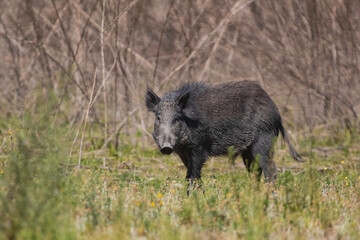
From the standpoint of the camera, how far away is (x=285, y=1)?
8.57 metres

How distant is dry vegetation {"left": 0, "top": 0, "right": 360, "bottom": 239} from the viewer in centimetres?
363

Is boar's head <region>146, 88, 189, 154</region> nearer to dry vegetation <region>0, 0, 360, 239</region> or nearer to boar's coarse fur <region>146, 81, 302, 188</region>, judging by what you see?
boar's coarse fur <region>146, 81, 302, 188</region>

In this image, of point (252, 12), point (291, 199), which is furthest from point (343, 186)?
point (252, 12)

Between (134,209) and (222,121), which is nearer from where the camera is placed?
(134,209)

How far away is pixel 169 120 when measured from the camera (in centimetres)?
593

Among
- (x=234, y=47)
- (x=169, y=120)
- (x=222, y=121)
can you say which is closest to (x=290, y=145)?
(x=222, y=121)

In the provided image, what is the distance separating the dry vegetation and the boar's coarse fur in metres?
0.39

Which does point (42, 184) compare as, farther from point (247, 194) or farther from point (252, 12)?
point (252, 12)

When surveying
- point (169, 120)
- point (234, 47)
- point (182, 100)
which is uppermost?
point (234, 47)

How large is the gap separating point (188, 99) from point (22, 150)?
2915 millimetres

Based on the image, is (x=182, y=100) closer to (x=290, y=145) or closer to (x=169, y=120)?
(x=169, y=120)

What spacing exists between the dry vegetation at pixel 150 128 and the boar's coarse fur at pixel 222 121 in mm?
394

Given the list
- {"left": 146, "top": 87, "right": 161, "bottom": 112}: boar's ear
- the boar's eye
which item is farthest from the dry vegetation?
the boar's eye

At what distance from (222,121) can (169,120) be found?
707 millimetres
